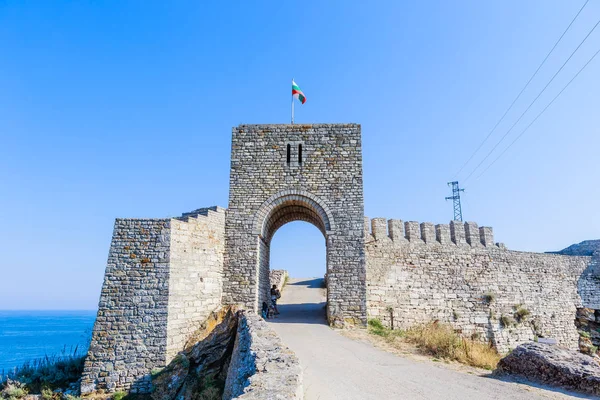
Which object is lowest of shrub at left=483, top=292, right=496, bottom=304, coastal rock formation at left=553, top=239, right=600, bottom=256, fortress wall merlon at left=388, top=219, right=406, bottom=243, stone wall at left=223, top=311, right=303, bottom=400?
stone wall at left=223, top=311, right=303, bottom=400

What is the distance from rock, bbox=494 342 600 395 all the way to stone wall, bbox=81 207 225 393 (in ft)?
26.8

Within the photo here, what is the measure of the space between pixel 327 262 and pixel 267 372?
28.5ft

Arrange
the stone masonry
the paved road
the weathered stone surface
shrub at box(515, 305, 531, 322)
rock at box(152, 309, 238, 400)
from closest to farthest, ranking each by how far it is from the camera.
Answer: the paved road → rock at box(152, 309, 238, 400) → the stone masonry → shrub at box(515, 305, 531, 322) → the weathered stone surface

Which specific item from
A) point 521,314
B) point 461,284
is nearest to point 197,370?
point 461,284

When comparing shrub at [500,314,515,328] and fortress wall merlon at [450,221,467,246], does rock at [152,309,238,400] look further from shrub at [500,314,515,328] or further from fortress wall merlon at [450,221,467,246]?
shrub at [500,314,515,328]

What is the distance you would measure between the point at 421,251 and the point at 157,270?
1000 centimetres

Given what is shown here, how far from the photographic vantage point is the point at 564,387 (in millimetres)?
6297

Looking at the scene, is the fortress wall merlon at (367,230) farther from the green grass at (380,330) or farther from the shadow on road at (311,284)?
the shadow on road at (311,284)

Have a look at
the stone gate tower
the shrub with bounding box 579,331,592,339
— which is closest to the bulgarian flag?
the stone gate tower

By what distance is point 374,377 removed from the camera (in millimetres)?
6520

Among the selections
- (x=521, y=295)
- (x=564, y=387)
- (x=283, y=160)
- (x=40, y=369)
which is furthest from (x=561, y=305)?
(x=40, y=369)

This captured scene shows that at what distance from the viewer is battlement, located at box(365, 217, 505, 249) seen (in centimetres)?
1446

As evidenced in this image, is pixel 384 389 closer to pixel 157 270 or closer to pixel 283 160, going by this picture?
pixel 157 270

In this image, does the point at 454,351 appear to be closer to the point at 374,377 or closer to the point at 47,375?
the point at 374,377
